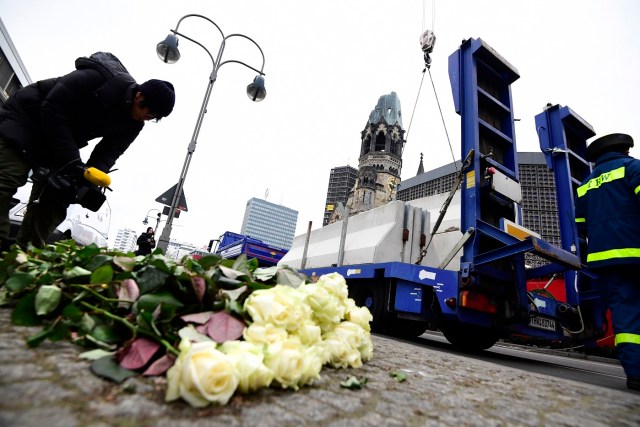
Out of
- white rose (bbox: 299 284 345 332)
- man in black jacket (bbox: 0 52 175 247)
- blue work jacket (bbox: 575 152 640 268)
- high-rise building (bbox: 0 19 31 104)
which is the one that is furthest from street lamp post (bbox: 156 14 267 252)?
blue work jacket (bbox: 575 152 640 268)

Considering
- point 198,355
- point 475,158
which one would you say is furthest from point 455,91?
point 198,355

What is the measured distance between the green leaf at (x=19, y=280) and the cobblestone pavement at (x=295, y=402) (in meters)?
0.13

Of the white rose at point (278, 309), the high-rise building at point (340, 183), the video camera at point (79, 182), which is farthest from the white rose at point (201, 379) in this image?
the high-rise building at point (340, 183)

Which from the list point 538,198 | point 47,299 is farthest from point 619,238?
point 538,198

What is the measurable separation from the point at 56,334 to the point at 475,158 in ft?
14.5

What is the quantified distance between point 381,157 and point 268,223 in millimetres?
64939

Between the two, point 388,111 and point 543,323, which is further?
point 388,111

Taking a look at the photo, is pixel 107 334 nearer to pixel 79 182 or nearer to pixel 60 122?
pixel 79 182

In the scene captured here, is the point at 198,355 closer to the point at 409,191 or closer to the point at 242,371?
the point at 242,371

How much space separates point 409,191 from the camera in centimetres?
5469

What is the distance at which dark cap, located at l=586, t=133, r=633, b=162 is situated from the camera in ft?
10.2

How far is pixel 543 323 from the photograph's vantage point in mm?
4113

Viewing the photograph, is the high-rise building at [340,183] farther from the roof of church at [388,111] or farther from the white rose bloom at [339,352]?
the white rose bloom at [339,352]

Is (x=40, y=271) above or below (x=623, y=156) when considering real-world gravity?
below
